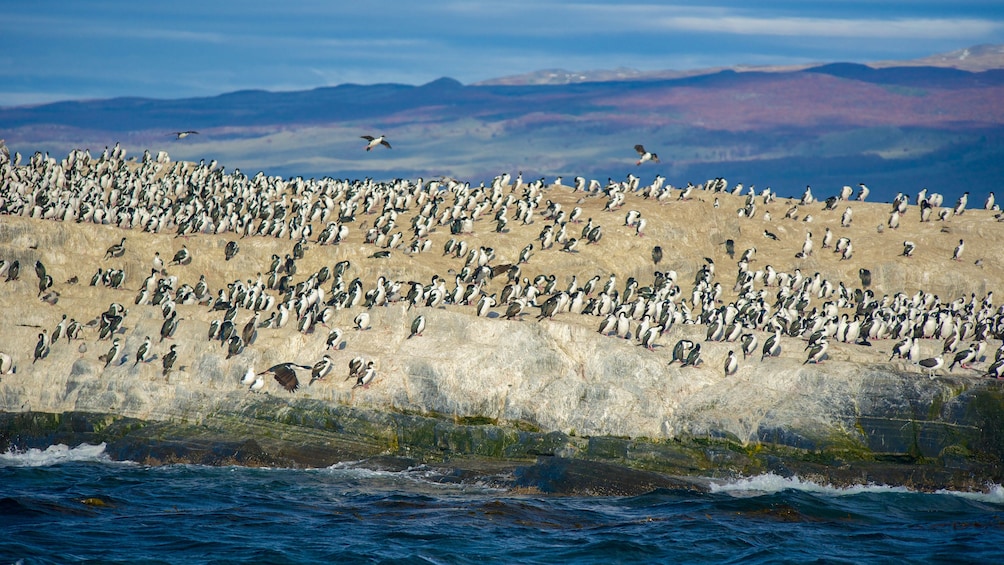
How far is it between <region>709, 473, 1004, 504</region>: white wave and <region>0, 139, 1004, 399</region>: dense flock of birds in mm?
3942

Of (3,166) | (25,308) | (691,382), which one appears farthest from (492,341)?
(3,166)

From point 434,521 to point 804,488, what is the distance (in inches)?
421

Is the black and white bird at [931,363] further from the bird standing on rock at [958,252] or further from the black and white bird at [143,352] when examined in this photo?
the black and white bird at [143,352]

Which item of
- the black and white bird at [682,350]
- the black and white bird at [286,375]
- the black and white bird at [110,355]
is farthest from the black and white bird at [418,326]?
the black and white bird at [110,355]

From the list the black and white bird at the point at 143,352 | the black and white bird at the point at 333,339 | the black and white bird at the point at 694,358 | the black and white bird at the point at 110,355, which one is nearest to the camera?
the black and white bird at the point at 694,358

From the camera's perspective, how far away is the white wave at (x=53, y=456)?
33.0 m

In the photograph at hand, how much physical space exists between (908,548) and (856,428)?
21.2ft

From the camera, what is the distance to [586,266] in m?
48.3

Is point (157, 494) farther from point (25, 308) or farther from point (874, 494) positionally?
point (874, 494)

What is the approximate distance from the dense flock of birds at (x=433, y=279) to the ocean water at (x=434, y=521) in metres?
4.42

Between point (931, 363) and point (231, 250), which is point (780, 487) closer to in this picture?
point (931, 363)

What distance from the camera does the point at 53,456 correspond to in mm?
33594

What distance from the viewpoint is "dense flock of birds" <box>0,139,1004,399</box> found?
3600cm

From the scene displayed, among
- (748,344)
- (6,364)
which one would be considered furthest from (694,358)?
(6,364)
